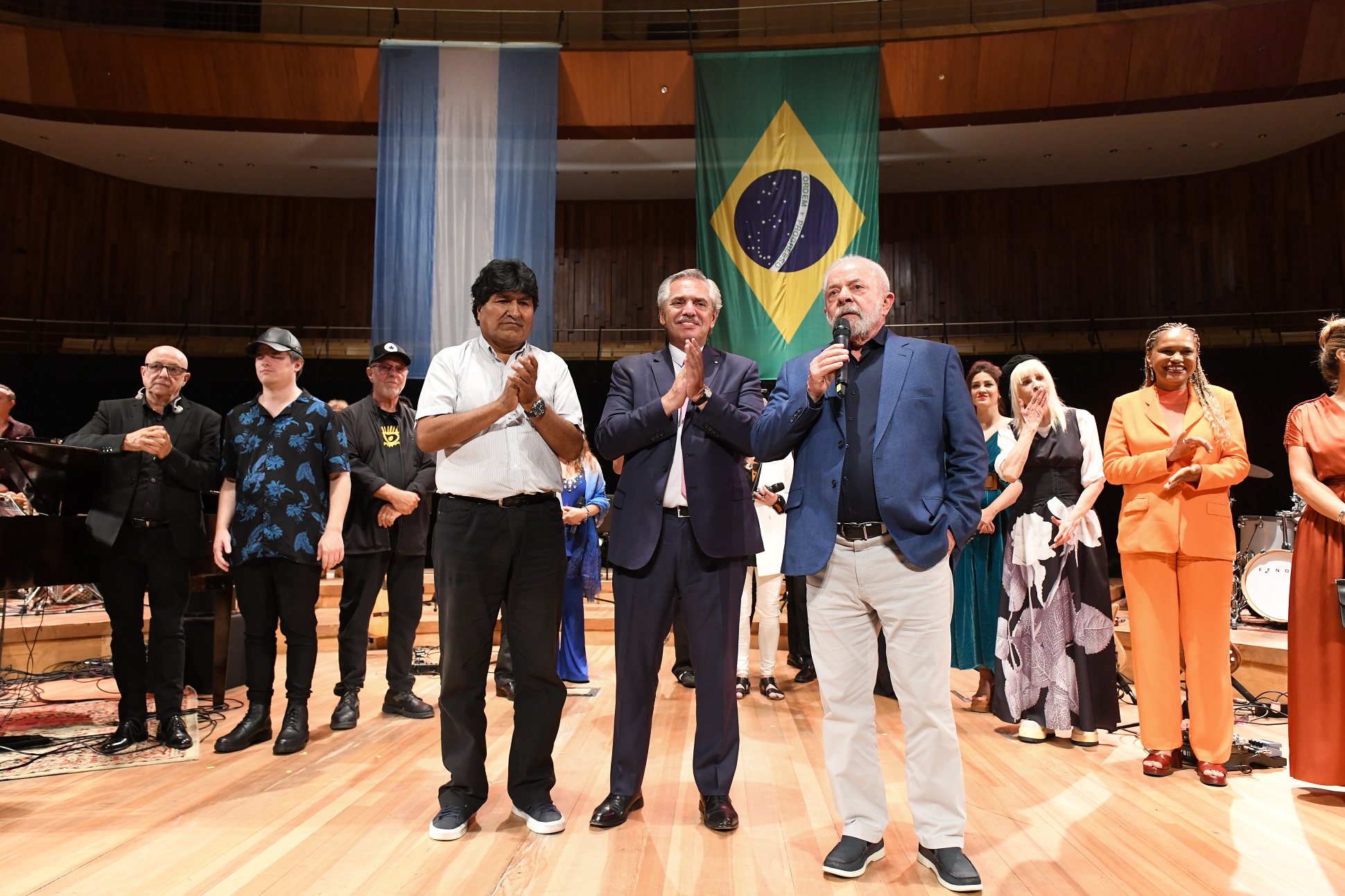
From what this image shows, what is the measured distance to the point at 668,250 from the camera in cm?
1180

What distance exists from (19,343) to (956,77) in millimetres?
10867

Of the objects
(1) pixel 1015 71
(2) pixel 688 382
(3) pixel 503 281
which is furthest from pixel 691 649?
(1) pixel 1015 71

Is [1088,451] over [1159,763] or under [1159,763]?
over

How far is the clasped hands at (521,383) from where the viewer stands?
213 centimetres

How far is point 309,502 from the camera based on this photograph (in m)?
3.34

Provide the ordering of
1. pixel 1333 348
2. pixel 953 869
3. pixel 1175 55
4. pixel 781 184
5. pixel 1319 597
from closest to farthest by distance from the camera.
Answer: pixel 953 869
pixel 1319 597
pixel 1333 348
pixel 781 184
pixel 1175 55

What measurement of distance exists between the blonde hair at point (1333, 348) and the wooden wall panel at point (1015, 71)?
6.61 m

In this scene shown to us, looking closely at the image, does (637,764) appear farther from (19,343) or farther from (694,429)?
(19,343)

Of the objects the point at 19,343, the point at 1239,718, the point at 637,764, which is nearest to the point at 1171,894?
the point at 637,764

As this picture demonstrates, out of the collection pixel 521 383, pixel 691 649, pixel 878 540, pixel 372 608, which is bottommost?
pixel 372 608

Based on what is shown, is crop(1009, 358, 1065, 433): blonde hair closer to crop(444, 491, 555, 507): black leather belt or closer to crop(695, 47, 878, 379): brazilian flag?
crop(444, 491, 555, 507): black leather belt

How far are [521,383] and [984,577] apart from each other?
9.24ft

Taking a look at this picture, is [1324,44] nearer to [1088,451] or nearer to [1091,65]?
[1091,65]

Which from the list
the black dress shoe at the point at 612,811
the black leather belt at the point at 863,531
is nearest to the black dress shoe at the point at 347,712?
the black dress shoe at the point at 612,811
